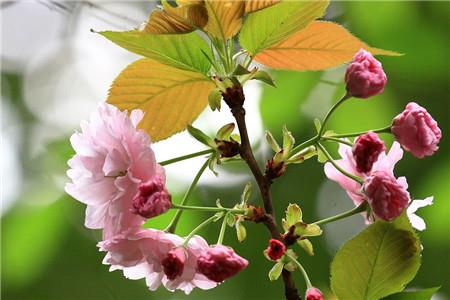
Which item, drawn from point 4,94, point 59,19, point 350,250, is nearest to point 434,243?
point 350,250

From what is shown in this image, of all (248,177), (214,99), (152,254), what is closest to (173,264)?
(152,254)

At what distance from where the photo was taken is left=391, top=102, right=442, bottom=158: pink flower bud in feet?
1.75

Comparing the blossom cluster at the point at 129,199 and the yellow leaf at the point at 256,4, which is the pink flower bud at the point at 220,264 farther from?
the yellow leaf at the point at 256,4

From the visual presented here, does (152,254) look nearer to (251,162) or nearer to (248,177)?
(251,162)

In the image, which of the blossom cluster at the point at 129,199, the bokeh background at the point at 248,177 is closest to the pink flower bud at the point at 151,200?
the blossom cluster at the point at 129,199

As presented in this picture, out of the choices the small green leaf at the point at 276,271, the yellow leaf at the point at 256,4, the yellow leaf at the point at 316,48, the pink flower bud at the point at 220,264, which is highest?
the yellow leaf at the point at 256,4

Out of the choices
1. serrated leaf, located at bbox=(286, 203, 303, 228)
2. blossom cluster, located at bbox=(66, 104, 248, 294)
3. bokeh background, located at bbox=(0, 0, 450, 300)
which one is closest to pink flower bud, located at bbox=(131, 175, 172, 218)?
blossom cluster, located at bbox=(66, 104, 248, 294)

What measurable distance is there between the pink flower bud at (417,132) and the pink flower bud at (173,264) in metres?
0.20

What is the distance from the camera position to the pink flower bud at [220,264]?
0.51 metres

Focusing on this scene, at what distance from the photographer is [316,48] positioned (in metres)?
0.61

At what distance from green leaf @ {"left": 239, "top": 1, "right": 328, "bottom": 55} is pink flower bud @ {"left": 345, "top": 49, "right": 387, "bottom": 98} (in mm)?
51

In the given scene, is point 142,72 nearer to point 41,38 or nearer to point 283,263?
point 283,263

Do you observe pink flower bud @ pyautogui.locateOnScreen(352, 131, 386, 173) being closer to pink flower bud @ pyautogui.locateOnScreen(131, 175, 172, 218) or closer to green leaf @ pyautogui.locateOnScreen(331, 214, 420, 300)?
green leaf @ pyautogui.locateOnScreen(331, 214, 420, 300)

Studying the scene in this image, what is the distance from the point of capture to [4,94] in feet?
6.12
